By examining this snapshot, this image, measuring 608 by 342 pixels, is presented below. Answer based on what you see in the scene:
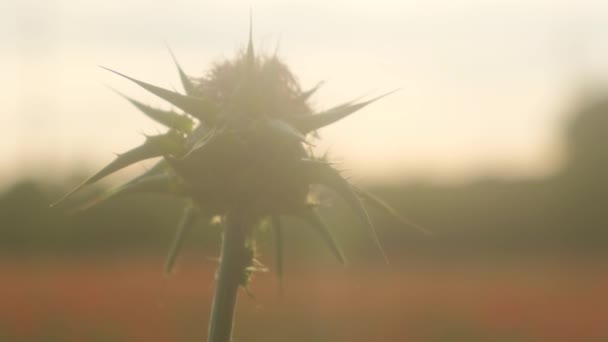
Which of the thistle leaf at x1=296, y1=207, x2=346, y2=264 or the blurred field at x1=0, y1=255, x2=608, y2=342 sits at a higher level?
the blurred field at x1=0, y1=255, x2=608, y2=342

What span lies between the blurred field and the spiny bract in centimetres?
684

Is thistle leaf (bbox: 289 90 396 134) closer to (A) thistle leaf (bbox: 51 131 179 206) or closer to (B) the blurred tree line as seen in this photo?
(A) thistle leaf (bbox: 51 131 179 206)

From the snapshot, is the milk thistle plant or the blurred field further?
the blurred field

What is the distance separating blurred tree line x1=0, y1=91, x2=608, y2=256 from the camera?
36812mm

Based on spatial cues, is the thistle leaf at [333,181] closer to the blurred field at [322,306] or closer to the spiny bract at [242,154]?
the spiny bract at [242,154]

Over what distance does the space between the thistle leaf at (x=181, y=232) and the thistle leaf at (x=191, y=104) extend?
1.41ft

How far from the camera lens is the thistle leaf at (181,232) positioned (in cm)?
331

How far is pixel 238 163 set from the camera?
10.3ft

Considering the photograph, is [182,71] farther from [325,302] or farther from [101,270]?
[101,270]

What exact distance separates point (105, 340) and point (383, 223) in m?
26.9

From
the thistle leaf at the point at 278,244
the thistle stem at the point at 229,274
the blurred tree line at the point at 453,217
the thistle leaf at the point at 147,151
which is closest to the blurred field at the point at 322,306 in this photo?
the thistle leaf at the point at 278,244

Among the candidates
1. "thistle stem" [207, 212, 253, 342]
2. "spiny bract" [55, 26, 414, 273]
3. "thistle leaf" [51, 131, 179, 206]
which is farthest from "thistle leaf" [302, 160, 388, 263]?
"thistle leaf" [51, 131, 179, 206]

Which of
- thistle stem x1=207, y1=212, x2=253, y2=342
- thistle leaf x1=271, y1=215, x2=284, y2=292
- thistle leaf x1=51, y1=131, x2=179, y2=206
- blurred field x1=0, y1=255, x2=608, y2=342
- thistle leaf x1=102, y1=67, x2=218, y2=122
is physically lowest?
thistle stem x1=207, y1=212, x2=253, y2=342

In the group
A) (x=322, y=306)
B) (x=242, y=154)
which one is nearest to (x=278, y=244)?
(x=242, y=154)
